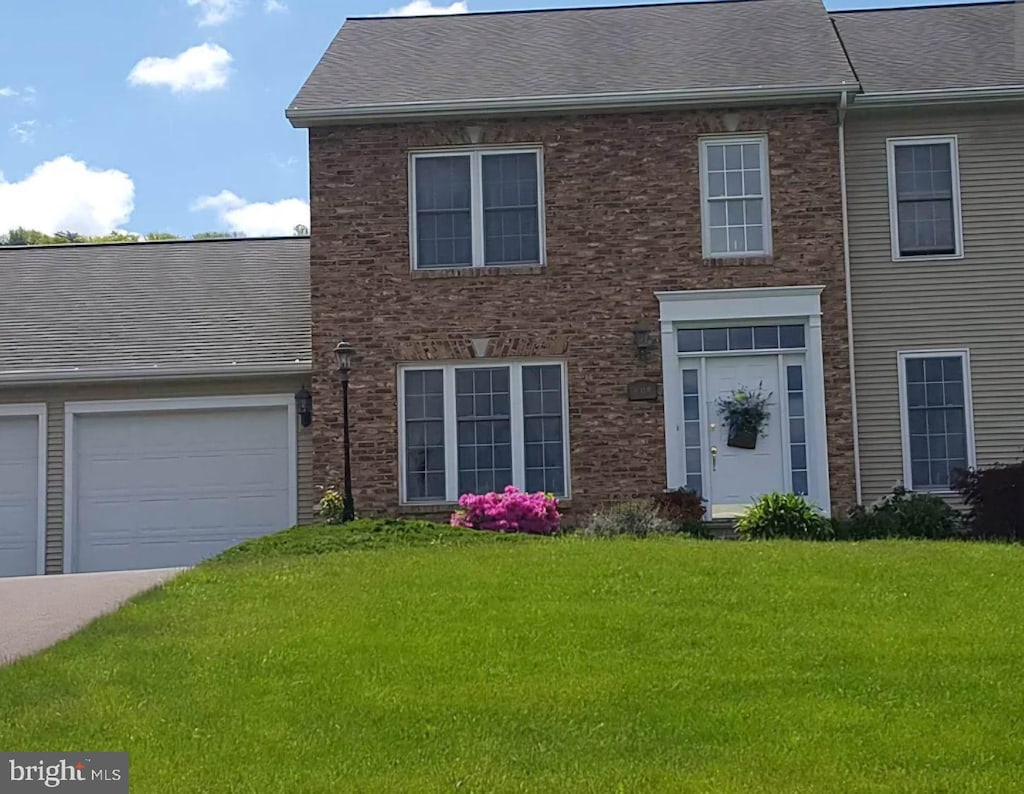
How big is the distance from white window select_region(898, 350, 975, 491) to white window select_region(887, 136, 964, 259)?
1.43m

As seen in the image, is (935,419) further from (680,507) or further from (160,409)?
(160,409)

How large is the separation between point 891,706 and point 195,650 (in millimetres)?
4471

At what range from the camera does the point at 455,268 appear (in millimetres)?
17109

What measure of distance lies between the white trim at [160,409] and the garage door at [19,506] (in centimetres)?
46

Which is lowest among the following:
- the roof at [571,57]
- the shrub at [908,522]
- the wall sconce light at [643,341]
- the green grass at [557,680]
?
the green grass at [557,680]

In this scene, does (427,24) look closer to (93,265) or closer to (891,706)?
(93,265)

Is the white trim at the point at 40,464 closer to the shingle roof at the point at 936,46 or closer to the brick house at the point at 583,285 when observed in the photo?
the brick house at the point at 583,285

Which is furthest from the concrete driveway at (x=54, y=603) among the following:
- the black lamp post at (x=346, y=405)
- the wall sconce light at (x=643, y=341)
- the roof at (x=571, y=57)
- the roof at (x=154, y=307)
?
the roof at (x=571, y=57)

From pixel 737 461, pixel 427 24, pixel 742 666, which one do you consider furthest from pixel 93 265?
pixel 742 666

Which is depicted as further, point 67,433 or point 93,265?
point 93,265

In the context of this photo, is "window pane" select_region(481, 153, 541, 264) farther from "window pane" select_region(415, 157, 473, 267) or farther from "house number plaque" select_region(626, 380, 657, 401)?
"house number plaque" select_region(626, 380, 657, 401)

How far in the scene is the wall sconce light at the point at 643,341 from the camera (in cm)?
1672

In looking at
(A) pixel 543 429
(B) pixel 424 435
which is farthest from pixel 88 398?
(A) pixel 543 429

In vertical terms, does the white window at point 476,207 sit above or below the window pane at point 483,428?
above
